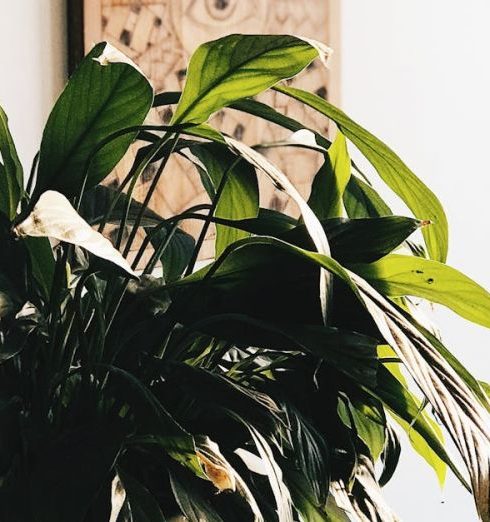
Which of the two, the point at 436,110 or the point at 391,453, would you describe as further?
the point at 436,110

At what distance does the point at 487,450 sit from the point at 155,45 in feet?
2.61

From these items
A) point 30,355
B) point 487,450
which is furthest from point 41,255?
point 487,450

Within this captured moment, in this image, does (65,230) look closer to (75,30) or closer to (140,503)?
(140,503)

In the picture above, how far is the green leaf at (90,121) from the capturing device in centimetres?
81

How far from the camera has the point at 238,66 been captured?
843 millimetres

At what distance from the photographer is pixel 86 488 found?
0.74 m

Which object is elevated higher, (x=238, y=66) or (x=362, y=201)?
(x=238, y=66)

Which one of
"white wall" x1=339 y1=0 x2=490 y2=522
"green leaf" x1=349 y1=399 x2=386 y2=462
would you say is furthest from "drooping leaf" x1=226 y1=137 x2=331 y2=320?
"white wall" x1=339 y1=0 x2=490 y2=522

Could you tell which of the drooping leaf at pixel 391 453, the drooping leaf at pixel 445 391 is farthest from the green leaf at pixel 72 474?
the drooping leaf at pixel 391 453

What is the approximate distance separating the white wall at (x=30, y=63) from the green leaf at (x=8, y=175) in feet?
1.02

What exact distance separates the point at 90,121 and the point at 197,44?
563 millimetres

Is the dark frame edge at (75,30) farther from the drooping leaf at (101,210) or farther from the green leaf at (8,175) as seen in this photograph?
the green leaf at (8,175)

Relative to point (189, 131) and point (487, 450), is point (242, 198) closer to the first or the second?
point (189, 131)

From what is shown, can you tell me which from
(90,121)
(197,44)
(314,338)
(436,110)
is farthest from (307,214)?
(436,110)
